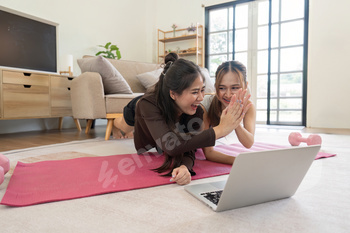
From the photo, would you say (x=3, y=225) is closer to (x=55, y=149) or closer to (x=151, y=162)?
(x=151, y=162)

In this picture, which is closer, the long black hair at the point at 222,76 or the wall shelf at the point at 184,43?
the long black hair at the point at 222,76

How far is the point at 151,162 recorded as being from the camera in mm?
1278

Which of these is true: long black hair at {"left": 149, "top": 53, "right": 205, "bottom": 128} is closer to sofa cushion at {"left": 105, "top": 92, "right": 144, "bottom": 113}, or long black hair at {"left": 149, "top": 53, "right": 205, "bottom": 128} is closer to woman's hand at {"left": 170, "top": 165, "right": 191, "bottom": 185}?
woman's hand at {"left": 170, "top": 165, "right": 191, "bottom": 185}

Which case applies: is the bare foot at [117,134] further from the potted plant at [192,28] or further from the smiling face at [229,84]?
the potted plant at [192,28]

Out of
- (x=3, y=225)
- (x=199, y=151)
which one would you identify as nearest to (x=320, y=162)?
(x=199, y=151)

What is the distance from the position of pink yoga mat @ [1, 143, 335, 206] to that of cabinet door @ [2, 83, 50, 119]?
4.82 ft

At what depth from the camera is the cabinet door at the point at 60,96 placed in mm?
2740

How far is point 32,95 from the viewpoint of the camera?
8.34 ft

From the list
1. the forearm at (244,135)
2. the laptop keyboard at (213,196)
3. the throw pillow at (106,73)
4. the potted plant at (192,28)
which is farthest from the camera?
the potted plant at (192,28)

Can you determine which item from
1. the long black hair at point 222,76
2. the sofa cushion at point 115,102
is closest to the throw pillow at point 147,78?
the sofa cushion at point 115,102

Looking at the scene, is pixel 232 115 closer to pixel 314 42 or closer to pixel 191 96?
pixel 191 96

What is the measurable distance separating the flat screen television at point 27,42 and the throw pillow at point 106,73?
2.82 feet

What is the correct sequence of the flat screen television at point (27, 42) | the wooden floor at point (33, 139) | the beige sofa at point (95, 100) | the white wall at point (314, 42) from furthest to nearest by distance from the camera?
the white wall at point (314, 42)
the flat screen television at point (27, 42)
the beige sofa at point (95, 100)
the wooden floor at point (33, 139)

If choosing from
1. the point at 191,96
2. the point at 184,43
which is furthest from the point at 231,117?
the point at 184,43
